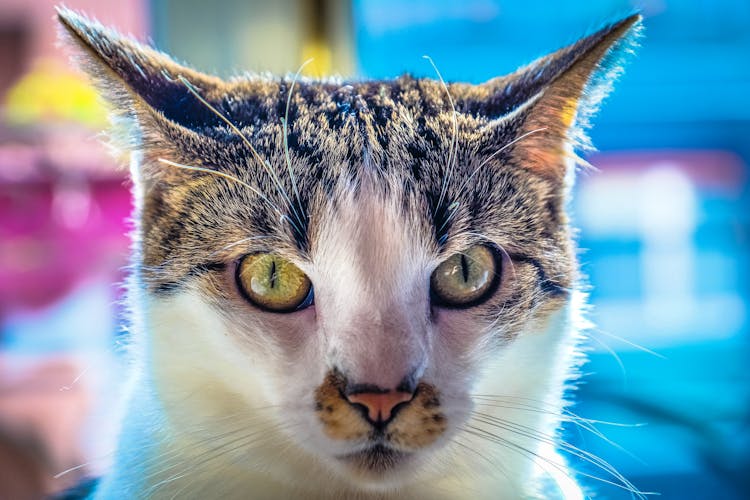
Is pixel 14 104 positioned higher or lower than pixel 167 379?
higher

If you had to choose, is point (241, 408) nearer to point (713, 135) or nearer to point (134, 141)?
point (134, 141)

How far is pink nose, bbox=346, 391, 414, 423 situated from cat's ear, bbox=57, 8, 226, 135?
27cm

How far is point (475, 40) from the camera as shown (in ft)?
2.10

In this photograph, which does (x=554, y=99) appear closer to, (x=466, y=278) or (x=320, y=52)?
(x=466, y=278)

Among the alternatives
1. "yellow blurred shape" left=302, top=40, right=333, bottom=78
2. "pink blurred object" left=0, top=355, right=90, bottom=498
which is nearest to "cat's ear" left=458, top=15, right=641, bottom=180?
"yellow blurred shape" left=302, top=40, right=333, bottom=78

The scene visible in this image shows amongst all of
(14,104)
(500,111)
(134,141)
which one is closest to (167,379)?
(134,141)

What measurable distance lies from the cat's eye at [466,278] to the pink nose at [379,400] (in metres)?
0.09

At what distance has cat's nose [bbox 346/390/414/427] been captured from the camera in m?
0.43

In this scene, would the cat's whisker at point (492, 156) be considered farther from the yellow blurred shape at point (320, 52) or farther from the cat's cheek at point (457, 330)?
the yellow blurred shape at point (320, 52)

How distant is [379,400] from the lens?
0.43 m

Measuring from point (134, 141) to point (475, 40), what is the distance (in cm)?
34

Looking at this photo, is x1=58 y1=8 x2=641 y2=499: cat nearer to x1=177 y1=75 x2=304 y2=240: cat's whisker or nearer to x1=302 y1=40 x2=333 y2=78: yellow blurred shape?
x1=177 y1=75 x2=304 y2=240: cat's whisker

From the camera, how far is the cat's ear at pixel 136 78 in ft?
1.60

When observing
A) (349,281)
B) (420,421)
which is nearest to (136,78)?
(349,281)
